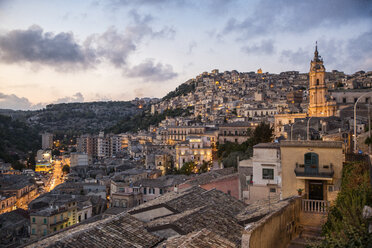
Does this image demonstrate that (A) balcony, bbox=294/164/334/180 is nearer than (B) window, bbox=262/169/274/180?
Yes

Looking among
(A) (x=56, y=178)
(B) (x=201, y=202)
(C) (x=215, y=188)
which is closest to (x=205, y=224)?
(B) (x=201, y=202)

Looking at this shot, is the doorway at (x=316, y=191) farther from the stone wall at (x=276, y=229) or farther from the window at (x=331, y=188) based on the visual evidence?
the stone wall at (x=276, y=229)

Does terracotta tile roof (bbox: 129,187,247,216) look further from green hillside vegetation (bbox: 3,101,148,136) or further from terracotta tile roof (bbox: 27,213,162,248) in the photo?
green hillside vegetation (bbox: 3,101,148,136)

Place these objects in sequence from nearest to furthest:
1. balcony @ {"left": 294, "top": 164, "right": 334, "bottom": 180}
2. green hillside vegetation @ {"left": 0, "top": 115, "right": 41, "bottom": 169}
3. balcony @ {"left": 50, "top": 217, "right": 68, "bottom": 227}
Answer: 1. balcony @ {"left": 294, "top": 164, "right": 334, "bottom": 180}
2. balcony @ {"left": 50, "top": 217, "right": 68, "bottom": 227}
3. green hillside vegetation @ {"left": 0, "top": 115, "right": 41, "bottom": 169}

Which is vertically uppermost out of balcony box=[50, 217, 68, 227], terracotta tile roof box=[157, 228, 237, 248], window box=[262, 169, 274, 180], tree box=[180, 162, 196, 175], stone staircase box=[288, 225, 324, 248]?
window box=[262, 169, 274, 180]

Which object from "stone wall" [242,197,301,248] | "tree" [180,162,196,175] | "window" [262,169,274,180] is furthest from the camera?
"tree" [180,162,196,175]

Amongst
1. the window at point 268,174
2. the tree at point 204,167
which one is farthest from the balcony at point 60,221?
the tree at point 204,167

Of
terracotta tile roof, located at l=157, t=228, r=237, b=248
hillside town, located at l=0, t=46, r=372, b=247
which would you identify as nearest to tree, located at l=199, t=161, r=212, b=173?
hillside town, located at l=0, t=46, r=372, b=247

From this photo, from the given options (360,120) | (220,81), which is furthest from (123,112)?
(360,120)

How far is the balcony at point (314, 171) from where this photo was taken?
11.2 meters

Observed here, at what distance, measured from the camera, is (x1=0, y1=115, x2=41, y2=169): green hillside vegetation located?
82975 millimetres

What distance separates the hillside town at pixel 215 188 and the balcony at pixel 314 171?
0.11 ft

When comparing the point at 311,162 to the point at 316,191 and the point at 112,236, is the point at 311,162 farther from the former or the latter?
the point at 112,236

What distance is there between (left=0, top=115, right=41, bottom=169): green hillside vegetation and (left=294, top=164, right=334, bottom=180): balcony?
247 feet
